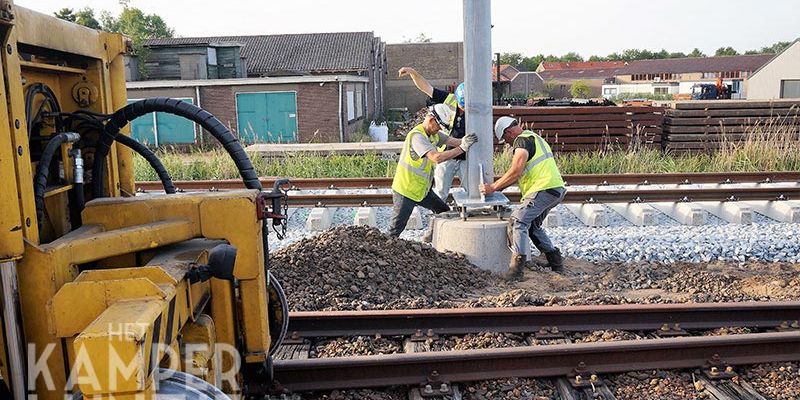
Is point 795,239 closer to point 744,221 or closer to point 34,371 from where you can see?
point 744,221

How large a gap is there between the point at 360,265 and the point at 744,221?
528cm

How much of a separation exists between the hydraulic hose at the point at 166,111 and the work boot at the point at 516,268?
3867 millimetres

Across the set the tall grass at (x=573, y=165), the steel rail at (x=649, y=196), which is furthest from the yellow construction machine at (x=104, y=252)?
the tall grass at (x=573, y=165)

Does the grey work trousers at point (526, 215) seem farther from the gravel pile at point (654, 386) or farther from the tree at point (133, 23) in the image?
the tree at point (133, 23)

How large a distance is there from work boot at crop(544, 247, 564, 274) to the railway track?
1.95 meters

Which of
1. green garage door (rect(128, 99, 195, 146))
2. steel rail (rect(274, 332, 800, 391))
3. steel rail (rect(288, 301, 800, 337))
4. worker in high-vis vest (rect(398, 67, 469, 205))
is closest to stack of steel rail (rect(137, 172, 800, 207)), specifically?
worker in high-vis vest (rect(398, 67, 469, 205))

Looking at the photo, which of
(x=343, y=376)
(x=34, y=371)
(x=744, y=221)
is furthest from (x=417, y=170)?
(x=34, y=371)

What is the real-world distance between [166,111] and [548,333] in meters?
3.04

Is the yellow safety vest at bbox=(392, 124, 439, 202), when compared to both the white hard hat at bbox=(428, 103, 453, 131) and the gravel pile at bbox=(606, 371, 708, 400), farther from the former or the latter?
the gravel pile at bbox=(606, 371, 708, 400)

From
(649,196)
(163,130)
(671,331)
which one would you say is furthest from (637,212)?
(163,130)

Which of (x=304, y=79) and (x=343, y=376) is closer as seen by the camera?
(x=343, y=376)

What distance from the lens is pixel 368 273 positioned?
6.22 m

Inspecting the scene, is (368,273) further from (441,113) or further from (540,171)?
(441,113)

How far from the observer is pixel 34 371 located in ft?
8.84
